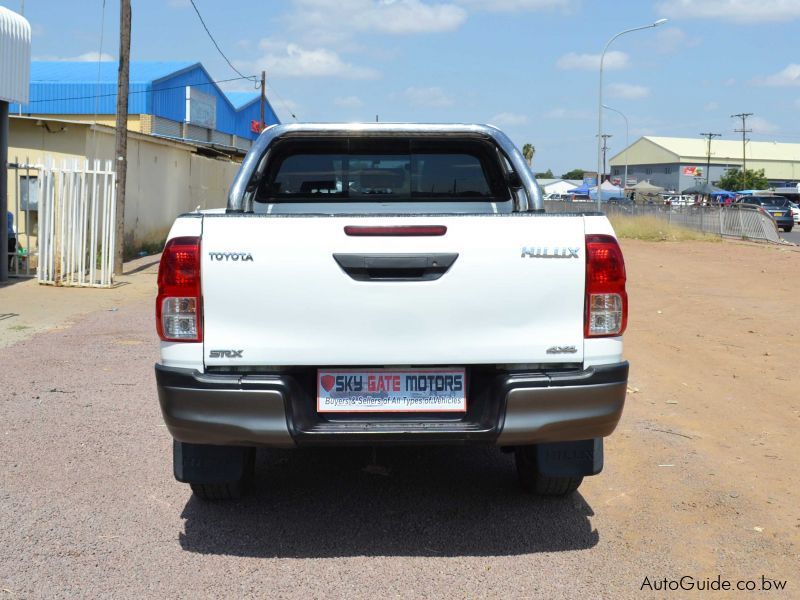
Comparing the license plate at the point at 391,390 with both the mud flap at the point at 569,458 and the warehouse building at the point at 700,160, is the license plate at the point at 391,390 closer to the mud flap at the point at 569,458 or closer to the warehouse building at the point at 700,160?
the mud flap at the point at 569,458

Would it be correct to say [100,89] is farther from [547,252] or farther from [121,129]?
[547,252]

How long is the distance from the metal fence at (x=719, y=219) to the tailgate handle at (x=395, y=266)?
28.3m

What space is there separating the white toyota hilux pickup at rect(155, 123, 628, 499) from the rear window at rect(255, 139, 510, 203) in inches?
75.5

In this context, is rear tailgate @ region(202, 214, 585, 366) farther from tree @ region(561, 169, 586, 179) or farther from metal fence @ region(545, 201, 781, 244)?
tree @ region(561, 169, 586, 179)

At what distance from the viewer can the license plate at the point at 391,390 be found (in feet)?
13.4

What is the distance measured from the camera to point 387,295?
158 inches

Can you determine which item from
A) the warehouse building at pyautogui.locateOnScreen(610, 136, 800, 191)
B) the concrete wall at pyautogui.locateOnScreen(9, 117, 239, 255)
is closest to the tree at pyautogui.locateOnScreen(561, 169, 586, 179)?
the warehouse building at pyautogui.locateOnScreen(610, 136, 800, 191)

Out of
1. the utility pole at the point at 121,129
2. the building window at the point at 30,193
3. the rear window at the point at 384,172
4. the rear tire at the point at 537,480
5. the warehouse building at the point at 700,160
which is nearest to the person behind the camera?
the rear tire at the point at 537,480

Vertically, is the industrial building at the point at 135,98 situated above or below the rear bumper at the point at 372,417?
above

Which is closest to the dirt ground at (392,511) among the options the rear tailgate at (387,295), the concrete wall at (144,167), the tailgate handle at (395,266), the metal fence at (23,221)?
the rear tailgate at (387,295)

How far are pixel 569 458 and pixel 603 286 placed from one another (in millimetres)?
913

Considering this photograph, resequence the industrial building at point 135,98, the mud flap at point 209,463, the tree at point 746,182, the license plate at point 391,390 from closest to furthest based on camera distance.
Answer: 1. the license plate at point 391,390
2. the mud flap at point 209,463
3. the industrial building at point 135,98
4. the tree at point 746,182

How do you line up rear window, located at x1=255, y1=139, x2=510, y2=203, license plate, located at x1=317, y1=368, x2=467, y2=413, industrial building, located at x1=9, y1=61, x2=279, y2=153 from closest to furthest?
1. license plate, located at x1=317, y1=368, x2=467, y2=413
2. rear window, located at x1=255, y1=139, x2=510, y2=203
3. industrial building, located at x1=9, y1=61, x2=279, y2=153

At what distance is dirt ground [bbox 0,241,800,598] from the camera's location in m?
4.00
